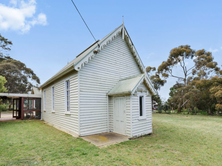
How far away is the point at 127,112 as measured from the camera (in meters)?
7.41

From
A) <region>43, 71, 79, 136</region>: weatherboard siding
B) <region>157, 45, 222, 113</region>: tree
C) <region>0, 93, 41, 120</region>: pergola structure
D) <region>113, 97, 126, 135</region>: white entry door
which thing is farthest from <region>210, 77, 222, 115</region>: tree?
<region>0, 93, 41, 120</region>: pergola structure

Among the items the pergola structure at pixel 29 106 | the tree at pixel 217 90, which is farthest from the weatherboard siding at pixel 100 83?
the tree at pixel 217 90

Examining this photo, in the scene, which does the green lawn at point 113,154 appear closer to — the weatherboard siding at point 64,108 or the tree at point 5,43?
the weatherboard siding at point 64,108

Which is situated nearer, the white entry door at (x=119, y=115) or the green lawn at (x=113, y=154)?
the green lawn at (x=113, y=154)

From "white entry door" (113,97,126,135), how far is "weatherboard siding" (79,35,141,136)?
39cm

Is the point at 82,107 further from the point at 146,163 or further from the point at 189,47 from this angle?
the point at 189,47

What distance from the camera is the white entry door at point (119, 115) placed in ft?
25.1

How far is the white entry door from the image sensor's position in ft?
25.1

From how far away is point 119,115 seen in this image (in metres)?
7.96

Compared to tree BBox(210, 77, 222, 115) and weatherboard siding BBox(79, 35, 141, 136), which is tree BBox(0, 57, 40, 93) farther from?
tree BBox(210, 77, 222, 115)

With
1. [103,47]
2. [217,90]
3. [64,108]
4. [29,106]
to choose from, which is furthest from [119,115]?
[217,90]

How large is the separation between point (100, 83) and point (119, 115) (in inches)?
88.0

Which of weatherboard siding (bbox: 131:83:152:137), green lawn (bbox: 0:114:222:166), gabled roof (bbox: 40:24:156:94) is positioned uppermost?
gabled roof (bbox: 40:24:156:94)

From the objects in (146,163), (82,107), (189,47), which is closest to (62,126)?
(82,107)
